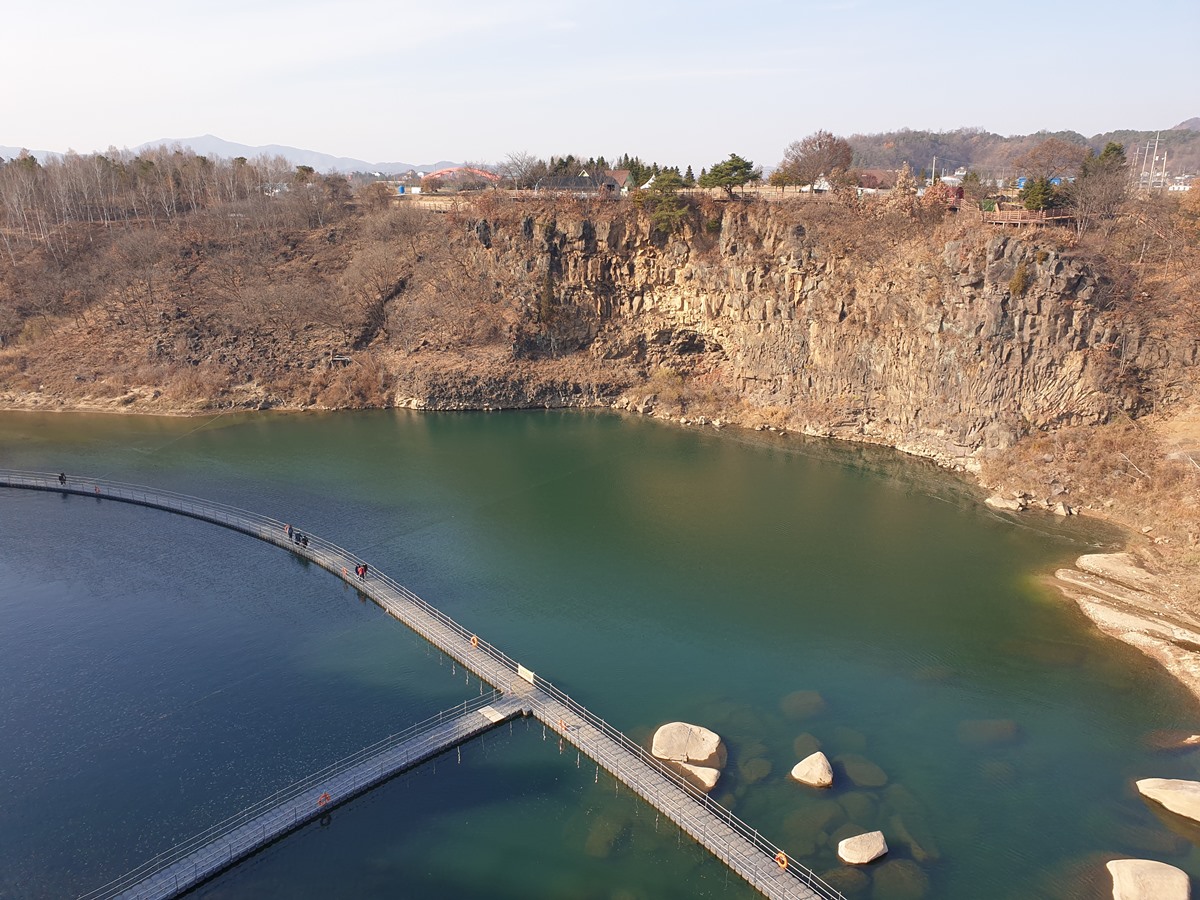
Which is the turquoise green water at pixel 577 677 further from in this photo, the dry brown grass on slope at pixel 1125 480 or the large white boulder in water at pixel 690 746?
the dry brown grass on slope at pixel 1125 480

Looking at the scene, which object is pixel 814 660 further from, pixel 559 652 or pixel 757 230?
pixel 757 230

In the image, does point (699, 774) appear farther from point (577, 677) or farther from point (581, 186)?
point (581, 186)

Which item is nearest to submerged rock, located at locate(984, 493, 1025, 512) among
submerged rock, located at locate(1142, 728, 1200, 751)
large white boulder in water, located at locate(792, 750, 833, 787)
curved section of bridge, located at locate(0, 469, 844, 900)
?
submerged rock, located at locate(1142, 728, 1200, 751)

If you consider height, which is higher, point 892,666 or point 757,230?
point 757,230

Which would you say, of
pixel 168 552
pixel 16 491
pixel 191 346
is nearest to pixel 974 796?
pixel 168 552

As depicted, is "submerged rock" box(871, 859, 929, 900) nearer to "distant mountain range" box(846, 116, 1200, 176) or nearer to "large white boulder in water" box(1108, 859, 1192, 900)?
"large white boulder in water" box(1108, 859, 1192, 900)
